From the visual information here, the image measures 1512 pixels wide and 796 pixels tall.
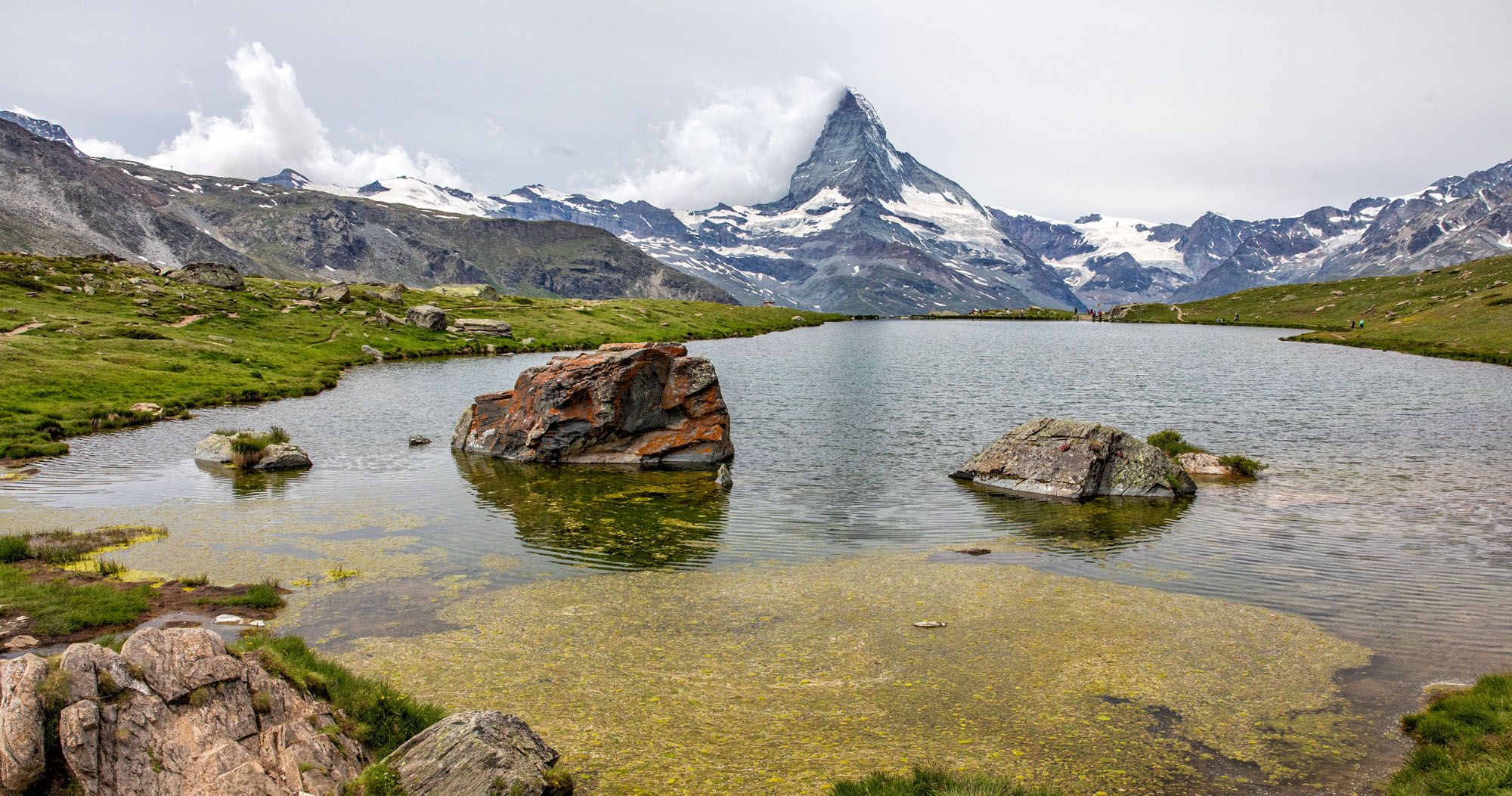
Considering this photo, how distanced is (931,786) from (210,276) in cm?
15593

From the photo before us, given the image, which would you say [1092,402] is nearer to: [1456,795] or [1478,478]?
[1478,478]

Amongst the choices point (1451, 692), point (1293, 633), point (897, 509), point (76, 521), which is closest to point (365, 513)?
point (76, 521)

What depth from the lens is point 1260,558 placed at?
26625 mm

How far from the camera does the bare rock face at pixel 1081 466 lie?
120 ft

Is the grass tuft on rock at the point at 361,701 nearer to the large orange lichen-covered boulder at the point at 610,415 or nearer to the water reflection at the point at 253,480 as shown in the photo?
the water reflection at the point at 253,480

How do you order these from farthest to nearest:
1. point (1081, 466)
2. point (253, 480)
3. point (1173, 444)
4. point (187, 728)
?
point (1173, 444) < point (253, 480) < point (1081, 466) < point (187, 728)

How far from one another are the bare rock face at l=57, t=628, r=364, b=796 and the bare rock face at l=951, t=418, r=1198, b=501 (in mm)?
32690

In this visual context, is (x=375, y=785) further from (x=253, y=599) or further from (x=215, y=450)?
(x=215, y=450)

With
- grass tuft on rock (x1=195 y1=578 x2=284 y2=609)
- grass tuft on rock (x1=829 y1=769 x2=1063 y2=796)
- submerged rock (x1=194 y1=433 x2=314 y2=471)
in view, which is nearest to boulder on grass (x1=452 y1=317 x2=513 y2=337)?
submerged rock (x1=194 y1=433 x2=314 y2=471)

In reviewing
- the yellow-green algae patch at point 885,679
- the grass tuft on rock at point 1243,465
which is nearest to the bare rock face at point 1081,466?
the grass tuft on rock at point 1243,465

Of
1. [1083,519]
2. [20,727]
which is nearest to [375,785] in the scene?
[20,727]

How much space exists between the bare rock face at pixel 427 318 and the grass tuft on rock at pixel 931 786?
132m

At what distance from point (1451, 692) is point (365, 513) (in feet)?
119

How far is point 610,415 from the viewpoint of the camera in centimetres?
4662
